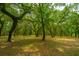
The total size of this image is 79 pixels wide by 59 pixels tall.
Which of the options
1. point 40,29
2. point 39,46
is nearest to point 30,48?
point 39,46

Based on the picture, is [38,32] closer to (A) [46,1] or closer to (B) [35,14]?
(B) [35,14]

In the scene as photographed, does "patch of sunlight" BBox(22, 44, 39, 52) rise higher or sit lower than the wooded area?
lower

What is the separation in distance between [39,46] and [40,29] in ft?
0.55

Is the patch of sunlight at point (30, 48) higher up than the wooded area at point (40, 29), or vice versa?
the wooded area at point (40, 29)

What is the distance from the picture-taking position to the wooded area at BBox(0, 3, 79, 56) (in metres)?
1.93

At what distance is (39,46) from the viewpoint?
1.95 m

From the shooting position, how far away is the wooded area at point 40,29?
193 centimetres

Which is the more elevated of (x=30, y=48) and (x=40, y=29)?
(x=40, y=29)

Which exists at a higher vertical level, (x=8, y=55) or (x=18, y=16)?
(x=18, y=16)

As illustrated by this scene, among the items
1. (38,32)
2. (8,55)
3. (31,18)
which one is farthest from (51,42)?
(8,55)

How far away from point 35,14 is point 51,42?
0.32 metres

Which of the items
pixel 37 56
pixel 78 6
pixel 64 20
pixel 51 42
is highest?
pixel 78 6

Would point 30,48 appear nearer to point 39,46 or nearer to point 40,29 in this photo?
point 39,46

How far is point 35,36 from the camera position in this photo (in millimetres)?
1934
